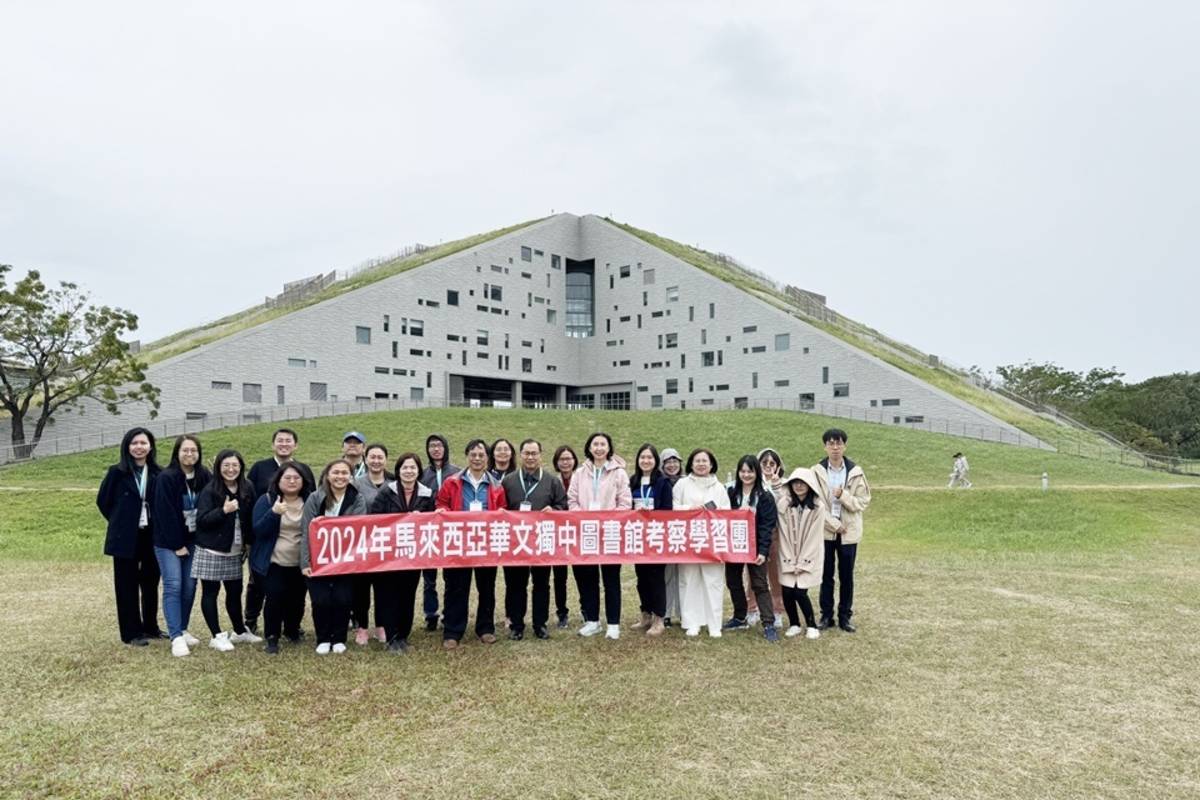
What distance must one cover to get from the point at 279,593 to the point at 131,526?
1.49 meters

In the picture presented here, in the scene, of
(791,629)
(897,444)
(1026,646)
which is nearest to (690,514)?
(791,629)

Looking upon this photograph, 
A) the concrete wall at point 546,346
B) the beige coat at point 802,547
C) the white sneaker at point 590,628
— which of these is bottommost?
the white sneaker at point 590,628

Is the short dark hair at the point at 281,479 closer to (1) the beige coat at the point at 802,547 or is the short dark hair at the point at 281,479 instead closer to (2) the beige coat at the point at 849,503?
(1) the beige coat at the point at 802,547

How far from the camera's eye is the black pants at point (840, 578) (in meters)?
6.82

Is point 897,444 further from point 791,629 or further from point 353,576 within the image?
point 353,576

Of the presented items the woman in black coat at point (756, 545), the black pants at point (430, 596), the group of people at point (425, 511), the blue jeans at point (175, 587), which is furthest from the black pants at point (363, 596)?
the woman in black coat at point (756, 545)

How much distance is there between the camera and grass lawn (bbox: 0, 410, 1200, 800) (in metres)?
3.81

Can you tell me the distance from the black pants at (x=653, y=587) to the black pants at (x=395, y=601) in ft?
7.40

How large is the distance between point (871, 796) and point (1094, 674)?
3257 mm

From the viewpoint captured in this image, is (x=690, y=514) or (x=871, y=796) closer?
(x=871, y=796)

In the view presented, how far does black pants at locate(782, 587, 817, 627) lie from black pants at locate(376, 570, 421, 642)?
366 centimetres

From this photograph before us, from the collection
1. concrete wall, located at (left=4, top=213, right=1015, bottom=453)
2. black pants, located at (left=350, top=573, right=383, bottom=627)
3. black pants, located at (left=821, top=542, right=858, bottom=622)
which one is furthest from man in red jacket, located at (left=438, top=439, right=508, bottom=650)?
concrete wall, located at (left=4, top=213, right=1015, bottom=453)

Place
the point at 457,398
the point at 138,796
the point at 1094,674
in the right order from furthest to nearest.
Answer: the point at 457,398
the point at 1094,674
the point at 138,796

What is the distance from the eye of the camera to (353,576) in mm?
6266
